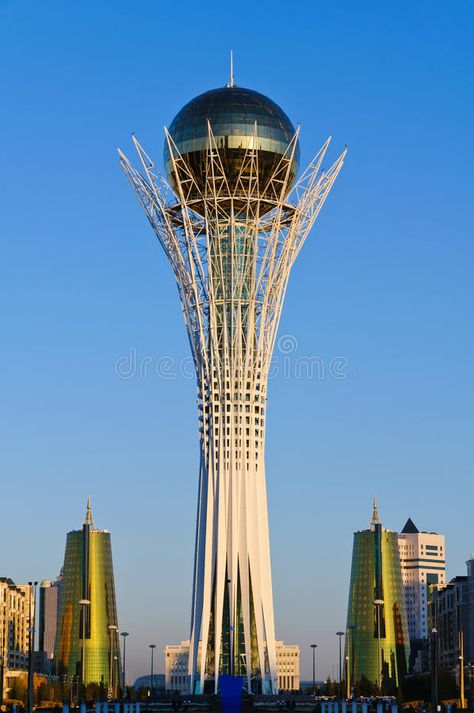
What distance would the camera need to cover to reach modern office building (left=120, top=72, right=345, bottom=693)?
12888 cm

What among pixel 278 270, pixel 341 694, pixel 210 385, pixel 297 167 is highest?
pixel 297 167

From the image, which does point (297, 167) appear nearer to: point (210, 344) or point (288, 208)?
point (288, 208)

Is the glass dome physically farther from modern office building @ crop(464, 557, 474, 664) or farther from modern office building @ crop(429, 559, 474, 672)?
modern office building @ crop(464, 557, 474, 664)

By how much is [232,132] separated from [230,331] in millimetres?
15823

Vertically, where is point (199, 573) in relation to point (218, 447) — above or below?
below

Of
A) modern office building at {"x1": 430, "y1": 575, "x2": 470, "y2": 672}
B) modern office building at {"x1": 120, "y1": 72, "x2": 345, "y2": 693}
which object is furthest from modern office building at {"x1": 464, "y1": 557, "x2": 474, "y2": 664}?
modern office building at {"x1": 120, "y1": 72, "x2": 345, "y2": 693}

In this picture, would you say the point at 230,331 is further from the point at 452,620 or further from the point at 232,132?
the point at 452,620

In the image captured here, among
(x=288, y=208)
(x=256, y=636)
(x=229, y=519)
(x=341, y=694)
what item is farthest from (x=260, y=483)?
(x=341, y=694)

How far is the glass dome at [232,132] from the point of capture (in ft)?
430

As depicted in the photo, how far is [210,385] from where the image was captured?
429ft

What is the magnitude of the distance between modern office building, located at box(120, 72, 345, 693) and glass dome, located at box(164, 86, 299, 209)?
0.11 metres

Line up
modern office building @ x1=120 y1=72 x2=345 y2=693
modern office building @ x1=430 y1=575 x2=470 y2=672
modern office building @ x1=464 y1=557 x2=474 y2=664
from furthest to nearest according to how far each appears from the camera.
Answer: modern office building @ x1=430 y1=575 x2=470 y2=672, modern office building @ x1=464 y1=557 x2=474 y2=664, modern office building @ x1=120 y1=72 x2=345 y2=693

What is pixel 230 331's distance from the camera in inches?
5123

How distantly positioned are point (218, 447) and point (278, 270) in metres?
14.7
